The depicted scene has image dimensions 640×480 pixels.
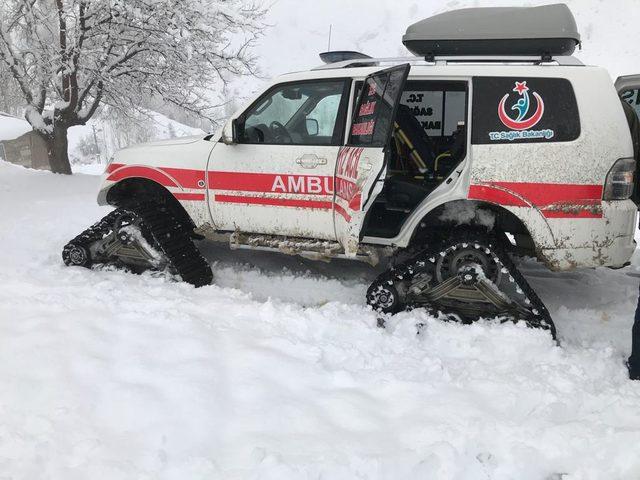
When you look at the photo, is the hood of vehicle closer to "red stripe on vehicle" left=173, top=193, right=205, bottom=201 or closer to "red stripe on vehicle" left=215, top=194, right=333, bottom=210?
"red stripe on vehicle" left=173, top=193, right=205, bottom=201

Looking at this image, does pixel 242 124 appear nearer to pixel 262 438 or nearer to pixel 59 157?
pixel 262 438

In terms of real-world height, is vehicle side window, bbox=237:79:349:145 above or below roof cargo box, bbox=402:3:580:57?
below

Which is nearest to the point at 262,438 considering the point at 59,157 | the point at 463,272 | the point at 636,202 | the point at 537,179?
the point at 463,272

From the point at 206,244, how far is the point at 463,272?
10.4ft

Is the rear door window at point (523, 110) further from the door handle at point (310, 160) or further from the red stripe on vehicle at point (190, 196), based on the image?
the red stripe on vehicle at point (190, 196)

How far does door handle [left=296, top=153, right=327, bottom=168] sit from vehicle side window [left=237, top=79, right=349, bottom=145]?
0.41 ft

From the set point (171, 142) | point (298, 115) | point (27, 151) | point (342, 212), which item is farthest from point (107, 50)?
point (27, 151)

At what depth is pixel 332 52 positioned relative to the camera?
4660 mm

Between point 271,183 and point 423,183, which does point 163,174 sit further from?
point 423,183

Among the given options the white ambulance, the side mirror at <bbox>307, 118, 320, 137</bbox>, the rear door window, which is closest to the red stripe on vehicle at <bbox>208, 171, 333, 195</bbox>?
the white ambulance

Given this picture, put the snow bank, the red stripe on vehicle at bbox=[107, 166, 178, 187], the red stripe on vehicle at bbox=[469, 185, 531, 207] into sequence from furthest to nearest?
the snow bank
the red stripe on vehicle at bbox=[107, 166, 178, 187]
the red stripe on vehicle at bbox=[469, 185, 531, 207]

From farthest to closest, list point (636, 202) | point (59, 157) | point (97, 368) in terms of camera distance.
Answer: point (59, 157)
point (636, 202)
point (97, 368)

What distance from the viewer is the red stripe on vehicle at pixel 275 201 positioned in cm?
426

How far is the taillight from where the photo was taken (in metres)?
3.53
